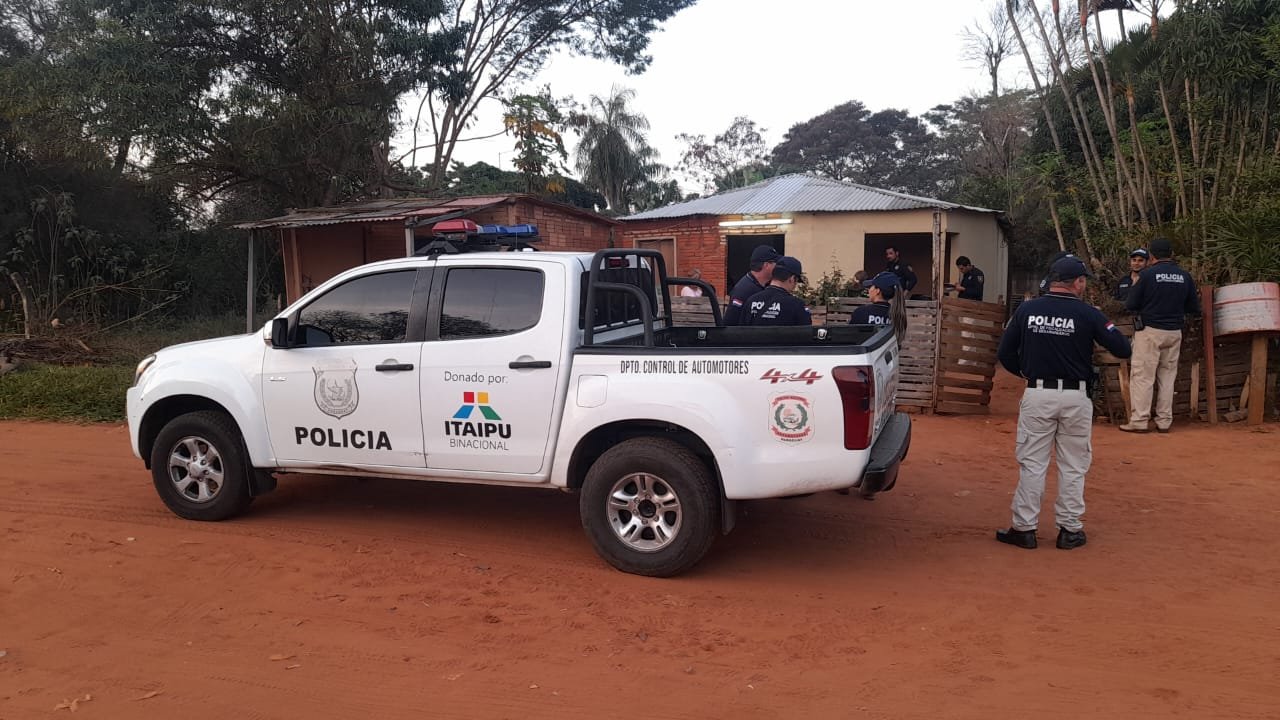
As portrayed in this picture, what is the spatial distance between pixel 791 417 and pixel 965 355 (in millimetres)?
6211

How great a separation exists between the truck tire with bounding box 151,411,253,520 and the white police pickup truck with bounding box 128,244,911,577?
13 millimetres

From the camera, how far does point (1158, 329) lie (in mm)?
8664

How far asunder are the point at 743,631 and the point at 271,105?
15.2 m

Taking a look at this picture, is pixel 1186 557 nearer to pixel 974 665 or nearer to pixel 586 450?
pixel 974 665

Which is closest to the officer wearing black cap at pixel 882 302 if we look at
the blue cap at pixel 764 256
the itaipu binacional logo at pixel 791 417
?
the blue cap at pixel 764 256

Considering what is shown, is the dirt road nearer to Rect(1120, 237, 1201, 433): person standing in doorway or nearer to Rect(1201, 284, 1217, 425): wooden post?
Rect(1120, 237, 1201, 433): person standing in doorway

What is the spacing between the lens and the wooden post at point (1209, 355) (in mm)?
8812

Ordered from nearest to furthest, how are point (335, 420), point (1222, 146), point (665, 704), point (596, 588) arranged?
point (665, 704)
point (596, 588)
point (335, 420)
point (1222, 146)

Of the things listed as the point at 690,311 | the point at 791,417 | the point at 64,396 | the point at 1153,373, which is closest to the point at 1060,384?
the point at 791,417

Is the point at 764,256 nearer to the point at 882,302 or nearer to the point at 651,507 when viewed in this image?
the point at 882,302

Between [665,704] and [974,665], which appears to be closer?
[665,704]

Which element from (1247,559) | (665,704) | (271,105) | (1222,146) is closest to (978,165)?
(1222,146)

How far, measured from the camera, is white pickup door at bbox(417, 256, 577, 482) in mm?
5031

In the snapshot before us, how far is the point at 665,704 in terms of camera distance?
3498mm
